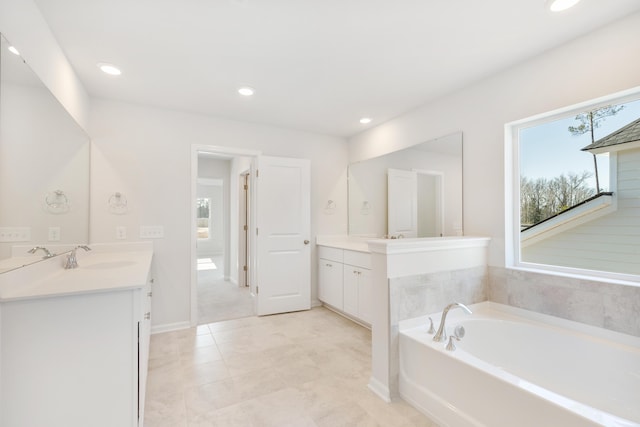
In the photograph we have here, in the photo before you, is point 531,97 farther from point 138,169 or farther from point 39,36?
point 138,169

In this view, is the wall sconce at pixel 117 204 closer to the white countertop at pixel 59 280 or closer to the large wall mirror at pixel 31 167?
the large wall mirror at pixel 31 167

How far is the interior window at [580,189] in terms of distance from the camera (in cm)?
181

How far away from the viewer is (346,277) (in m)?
3.43

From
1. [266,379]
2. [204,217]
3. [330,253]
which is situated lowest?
[266,379]

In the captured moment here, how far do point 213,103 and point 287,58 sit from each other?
1213 millimetres

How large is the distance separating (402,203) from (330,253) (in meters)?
1.12

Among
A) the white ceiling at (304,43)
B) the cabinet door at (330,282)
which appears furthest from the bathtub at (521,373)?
the white ceiling at (304,43)

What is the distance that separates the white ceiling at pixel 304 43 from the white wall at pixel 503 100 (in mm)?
99

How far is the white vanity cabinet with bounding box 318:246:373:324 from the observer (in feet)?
10.2

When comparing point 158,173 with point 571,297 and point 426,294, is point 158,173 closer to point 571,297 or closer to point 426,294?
point 426,294

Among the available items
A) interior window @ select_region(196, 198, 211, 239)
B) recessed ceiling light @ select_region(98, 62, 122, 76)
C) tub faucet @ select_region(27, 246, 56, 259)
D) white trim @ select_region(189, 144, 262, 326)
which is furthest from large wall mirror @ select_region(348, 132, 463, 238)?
interior window @ select_region(196, 198, 211, 239)

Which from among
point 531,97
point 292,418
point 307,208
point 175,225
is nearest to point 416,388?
point 292,418

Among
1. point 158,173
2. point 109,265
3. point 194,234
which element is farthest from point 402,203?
point 109,265

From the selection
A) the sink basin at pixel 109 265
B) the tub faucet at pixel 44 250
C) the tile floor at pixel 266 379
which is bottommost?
the tile floor at pixel 266 379
